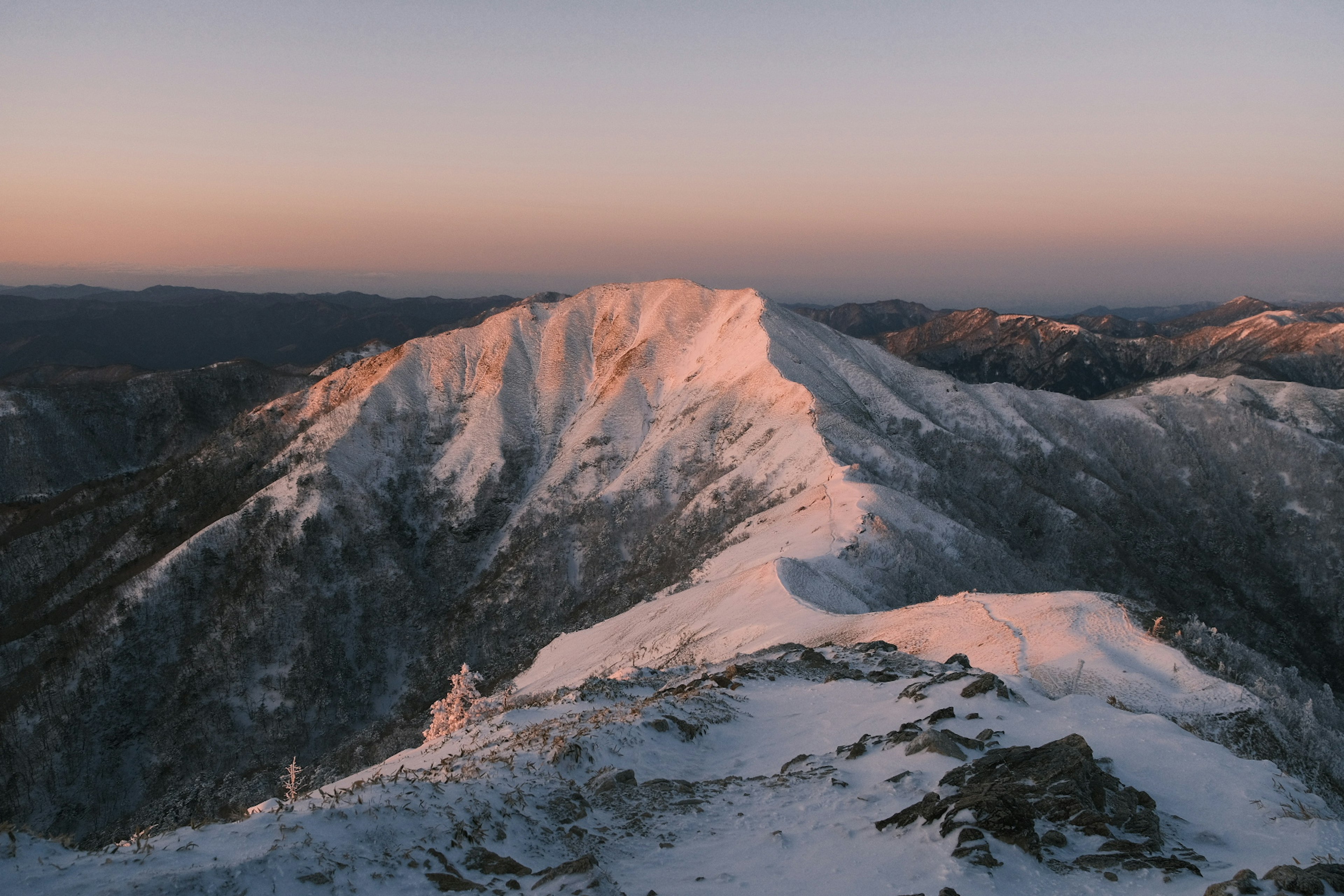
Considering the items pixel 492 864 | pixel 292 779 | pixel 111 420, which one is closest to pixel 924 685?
pixel 492 864

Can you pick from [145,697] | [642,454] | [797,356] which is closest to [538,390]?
[642,454]

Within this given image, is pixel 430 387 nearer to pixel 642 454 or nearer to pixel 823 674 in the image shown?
pixel 642 454

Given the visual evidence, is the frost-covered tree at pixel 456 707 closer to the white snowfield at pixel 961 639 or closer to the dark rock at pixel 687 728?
the white snowfield at pixel 961 639

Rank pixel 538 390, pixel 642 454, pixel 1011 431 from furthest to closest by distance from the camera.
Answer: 1. pixel 538 390
2. pixel 1011 431
3. pixel 642 454

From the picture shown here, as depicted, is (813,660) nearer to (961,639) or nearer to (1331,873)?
(961,639)

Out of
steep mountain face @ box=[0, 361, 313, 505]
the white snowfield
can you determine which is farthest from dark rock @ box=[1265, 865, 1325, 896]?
steep mountain face @ box=[0, 361, 313, 505]

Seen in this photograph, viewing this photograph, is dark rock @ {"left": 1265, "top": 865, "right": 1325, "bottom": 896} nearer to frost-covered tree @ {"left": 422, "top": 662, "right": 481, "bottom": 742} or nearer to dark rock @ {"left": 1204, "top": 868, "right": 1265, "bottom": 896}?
dark rock @ {"left": 1204, "top": 868, "right": 1265, "bottom": 896}

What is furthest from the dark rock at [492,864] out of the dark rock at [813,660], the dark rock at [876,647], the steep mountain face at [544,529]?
the steep mountain face at [544,529]
